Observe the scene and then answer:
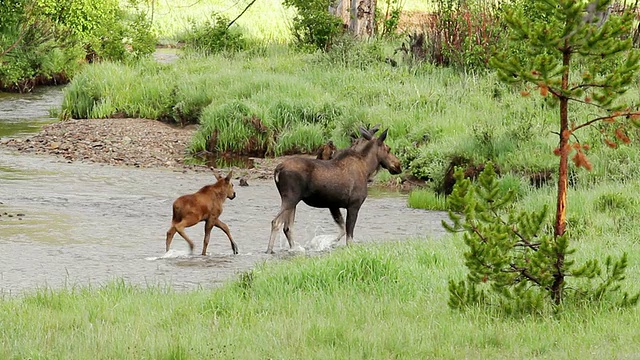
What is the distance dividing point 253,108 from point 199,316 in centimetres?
1312

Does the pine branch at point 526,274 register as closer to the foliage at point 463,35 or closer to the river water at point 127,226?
the river water at point 127,226

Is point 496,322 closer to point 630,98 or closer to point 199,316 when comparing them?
point 199,316

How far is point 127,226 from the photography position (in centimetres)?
1441

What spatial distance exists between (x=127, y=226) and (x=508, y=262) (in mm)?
7628

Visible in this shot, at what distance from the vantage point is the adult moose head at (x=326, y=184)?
42.5 feet

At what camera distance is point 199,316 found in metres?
8.38

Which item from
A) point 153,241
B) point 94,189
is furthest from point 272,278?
point 94,189

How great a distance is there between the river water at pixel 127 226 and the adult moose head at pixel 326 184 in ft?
1.41

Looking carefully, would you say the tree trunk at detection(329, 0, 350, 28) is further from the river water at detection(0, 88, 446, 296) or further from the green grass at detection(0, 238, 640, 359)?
the green grass at detection(0, 238, 640, 359)

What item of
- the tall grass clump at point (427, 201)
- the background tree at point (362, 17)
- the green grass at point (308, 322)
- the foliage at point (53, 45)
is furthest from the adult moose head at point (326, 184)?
the background tree at point (362, 17)

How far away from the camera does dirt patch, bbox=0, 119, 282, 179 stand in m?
20.1

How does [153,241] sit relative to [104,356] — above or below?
below

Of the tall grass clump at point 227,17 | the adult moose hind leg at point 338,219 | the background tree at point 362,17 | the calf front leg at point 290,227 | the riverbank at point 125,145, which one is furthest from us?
the tall grass clump at point 227,17

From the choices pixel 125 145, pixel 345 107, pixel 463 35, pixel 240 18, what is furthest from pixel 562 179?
pixel 240 18
